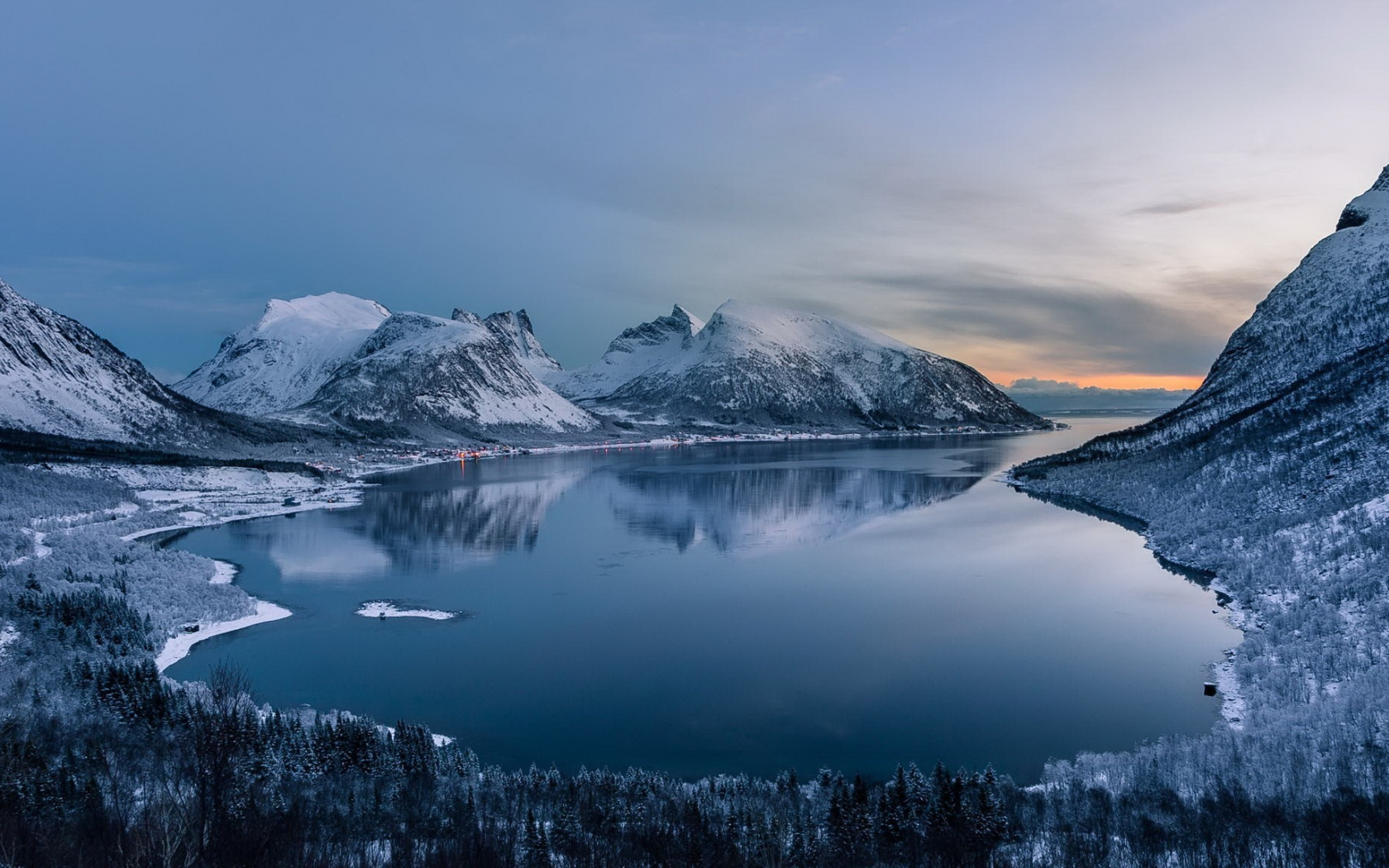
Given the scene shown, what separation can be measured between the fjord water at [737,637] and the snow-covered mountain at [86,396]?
6466 centimetres

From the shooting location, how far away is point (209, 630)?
34188mm

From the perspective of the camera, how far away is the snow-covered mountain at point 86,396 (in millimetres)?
110375

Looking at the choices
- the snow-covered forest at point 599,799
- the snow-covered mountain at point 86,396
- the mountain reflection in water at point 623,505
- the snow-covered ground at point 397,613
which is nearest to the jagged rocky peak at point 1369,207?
the mountain reflection in water at point 623,505

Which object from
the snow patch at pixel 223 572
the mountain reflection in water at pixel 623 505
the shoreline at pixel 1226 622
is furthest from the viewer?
the mountain reflection in water at pixel 623 505

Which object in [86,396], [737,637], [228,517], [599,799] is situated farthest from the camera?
[86,396]

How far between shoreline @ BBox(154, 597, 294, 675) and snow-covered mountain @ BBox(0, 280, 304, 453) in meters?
87.7

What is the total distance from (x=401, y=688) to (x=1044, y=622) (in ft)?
88.5

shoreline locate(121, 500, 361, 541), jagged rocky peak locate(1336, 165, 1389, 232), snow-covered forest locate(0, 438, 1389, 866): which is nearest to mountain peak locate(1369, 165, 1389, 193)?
jagged rocky peak locate(1336, 165, 1389, 232)

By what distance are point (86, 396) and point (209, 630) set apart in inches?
4398

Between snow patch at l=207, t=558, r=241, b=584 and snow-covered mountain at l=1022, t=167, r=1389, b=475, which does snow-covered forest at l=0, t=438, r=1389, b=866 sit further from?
snow-covered mountain at l=1022, t=167, r=1389, b=475

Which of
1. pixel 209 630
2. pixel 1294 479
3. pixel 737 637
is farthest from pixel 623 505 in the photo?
pixel 1294 479

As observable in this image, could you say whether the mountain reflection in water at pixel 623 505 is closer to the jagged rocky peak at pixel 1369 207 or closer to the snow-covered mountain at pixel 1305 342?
the snow-covered mountain at pixel 1305 342

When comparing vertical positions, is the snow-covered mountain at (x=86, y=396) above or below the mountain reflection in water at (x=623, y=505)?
above

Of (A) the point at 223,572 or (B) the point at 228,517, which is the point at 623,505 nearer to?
(B) the point at 228,517
